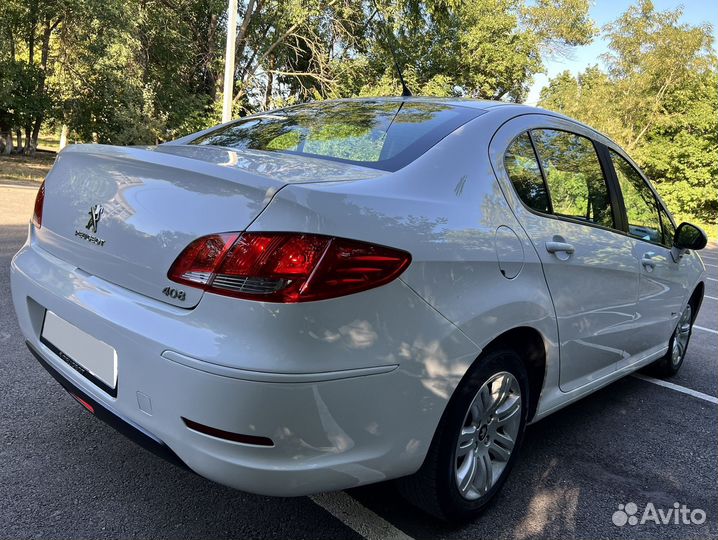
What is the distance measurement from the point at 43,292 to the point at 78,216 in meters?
0.32

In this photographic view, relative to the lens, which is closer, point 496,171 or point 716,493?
point 496,171

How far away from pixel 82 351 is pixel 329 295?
97 centimetres

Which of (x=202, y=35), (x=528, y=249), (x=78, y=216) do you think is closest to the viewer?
(x=78, y=216)

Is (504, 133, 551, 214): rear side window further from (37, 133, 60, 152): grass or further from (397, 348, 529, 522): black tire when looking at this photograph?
(37, 133, 60, 152): grass

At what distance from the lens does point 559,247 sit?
2373mm

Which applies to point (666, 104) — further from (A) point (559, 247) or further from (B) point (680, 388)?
(A) point (559, 247)

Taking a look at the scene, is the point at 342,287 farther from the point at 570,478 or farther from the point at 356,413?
the point at 570,478

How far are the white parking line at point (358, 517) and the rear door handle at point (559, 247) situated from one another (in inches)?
50.3

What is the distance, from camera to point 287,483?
5.27 feet

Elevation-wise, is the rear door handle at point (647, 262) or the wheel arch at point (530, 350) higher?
the rear door handle at point (647, 262)

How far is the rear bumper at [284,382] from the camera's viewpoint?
4.99ft

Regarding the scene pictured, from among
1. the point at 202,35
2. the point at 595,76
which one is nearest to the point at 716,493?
the point at 202,35

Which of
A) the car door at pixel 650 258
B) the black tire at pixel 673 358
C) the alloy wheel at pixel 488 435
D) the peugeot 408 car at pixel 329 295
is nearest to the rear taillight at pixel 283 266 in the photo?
the peugeot 408 car at pixel 329 295

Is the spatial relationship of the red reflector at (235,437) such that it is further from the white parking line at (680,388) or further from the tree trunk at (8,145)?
the tree trunk at (8,145)
